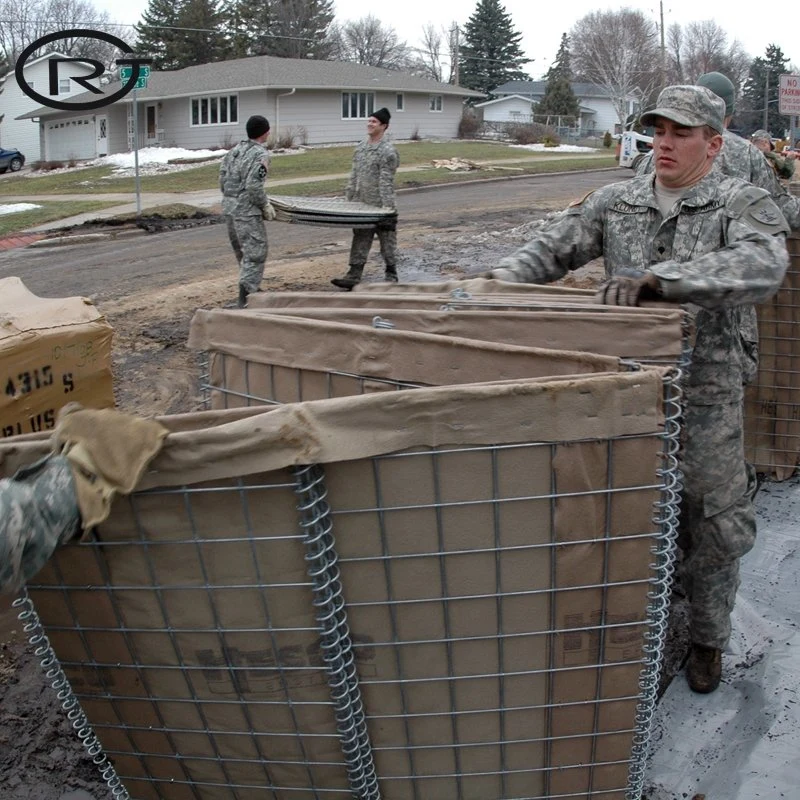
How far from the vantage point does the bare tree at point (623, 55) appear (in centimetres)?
6138

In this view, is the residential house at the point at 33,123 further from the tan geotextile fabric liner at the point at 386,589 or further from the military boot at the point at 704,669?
the tan geotextile fabric liner at the point at 386,589

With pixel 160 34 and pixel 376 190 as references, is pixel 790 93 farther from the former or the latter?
pixel 160 34

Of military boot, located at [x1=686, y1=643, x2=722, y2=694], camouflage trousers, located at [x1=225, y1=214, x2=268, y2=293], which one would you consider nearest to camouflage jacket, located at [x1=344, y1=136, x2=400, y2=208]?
camouflage trousers, located at [x1=225, y1=214, x2=268, y2=293]

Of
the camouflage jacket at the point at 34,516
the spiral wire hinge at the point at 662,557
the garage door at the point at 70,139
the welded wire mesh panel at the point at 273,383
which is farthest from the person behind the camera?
the garage door at the point at 70,139

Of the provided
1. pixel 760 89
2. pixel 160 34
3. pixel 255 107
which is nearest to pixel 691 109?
pixel 255 107

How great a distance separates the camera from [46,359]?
3.41 meters

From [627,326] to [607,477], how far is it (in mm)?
454

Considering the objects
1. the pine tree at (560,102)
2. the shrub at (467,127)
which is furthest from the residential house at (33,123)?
the pine tree at (560,102)

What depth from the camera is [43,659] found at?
6.95 ft

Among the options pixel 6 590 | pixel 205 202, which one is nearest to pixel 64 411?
pixel 6 590

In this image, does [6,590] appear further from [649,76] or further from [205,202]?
[649,76]

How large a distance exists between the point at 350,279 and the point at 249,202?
53.8 inches

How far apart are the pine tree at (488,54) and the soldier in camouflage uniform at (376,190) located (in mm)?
68671

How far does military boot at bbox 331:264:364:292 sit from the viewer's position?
10086mm
